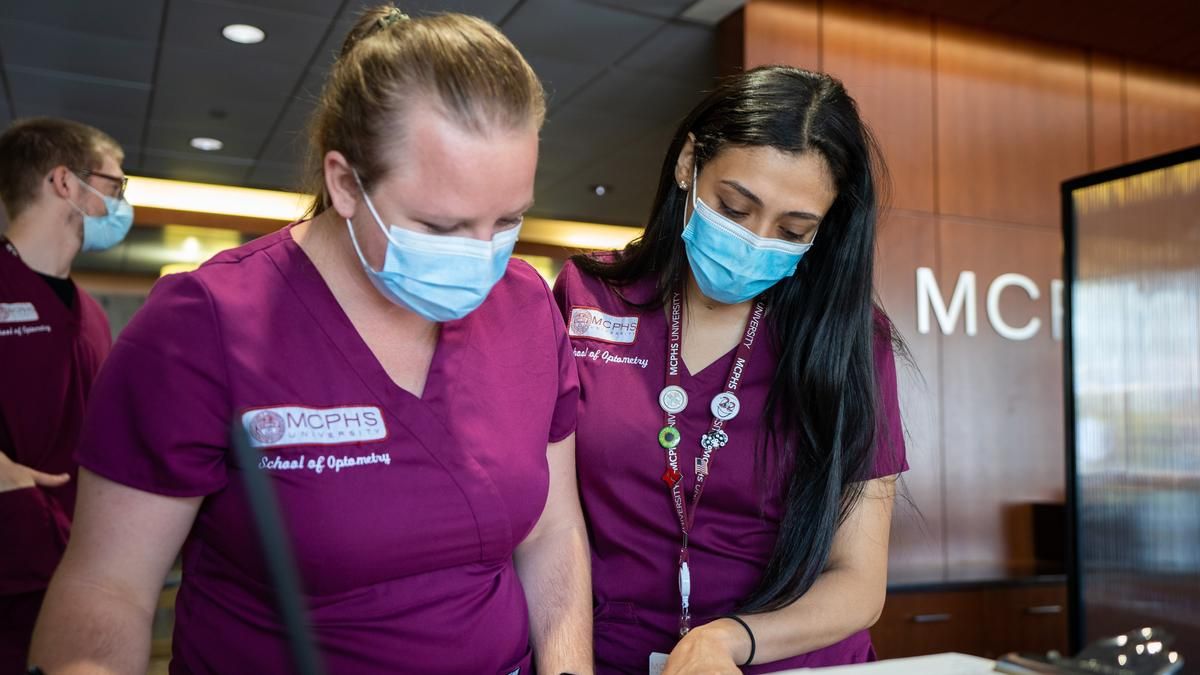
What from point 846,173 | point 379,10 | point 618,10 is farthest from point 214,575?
point 618,10

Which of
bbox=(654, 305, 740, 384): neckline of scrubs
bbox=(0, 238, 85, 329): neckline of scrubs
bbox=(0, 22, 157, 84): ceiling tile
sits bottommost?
bbox=(654, 305, 740, 384): neckline of scrubs

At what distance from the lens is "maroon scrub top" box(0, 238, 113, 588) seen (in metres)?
2.42

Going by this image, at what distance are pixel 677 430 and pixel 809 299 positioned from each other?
320 mm

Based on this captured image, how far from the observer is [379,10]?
1.23m

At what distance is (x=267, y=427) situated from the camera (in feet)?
3.49

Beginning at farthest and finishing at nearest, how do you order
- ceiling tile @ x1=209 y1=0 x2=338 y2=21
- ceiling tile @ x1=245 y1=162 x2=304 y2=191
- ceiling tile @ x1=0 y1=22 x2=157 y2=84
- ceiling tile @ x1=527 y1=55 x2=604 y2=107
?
ceiling tile @ x1=245 y1=162 x2=304 y2=191
ceiling tile @ x1=527 y1=55 x2=604 y2=107
ceiling tile @ x1=0 y1=22 x2=157 y2=84
ceiling tile @ x1=209 y1=0 x2=338 y2=21

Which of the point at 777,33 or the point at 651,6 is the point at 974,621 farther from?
the point at 651,6

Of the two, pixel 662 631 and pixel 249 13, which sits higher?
pixel 249 13

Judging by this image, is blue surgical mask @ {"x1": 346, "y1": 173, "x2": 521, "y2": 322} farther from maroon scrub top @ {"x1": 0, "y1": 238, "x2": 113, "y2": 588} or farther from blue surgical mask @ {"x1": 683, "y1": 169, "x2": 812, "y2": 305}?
maroon scrub top @ {"x1": 0, "y1": 238, "x2": 113, "y2": 588}

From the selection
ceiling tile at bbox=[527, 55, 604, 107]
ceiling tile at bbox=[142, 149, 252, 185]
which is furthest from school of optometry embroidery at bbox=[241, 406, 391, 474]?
ceiling tile at bbox=[142, 149, 252, 185]

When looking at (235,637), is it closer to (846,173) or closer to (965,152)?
(846,173)

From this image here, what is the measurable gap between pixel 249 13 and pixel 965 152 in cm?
313

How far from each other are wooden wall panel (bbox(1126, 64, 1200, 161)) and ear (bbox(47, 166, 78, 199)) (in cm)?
466

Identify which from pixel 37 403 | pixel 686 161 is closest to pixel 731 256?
pixel 686 161
